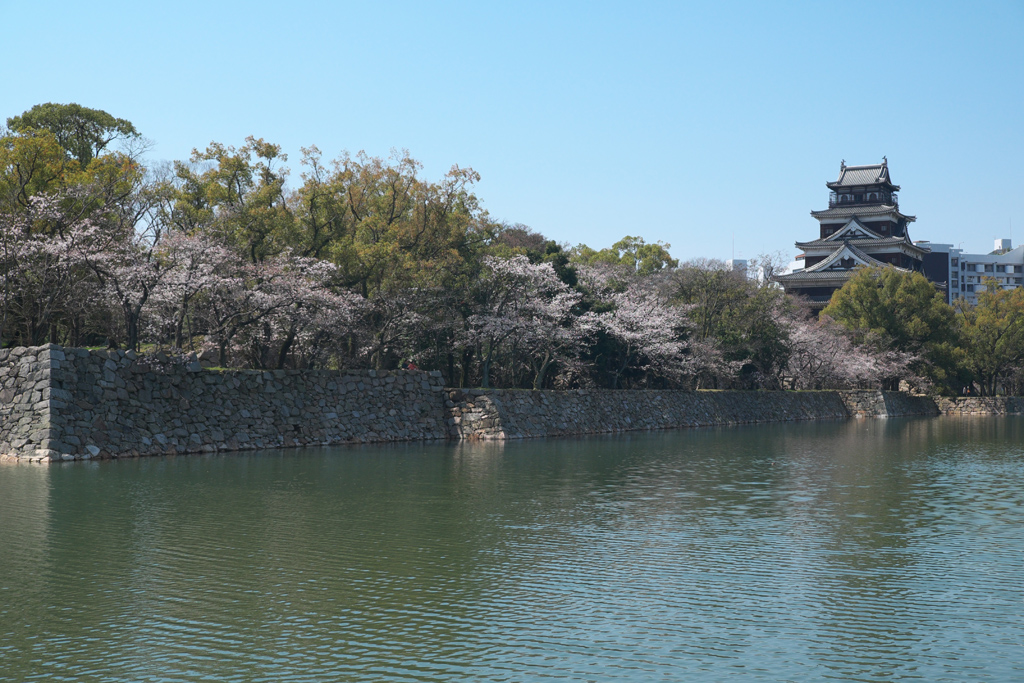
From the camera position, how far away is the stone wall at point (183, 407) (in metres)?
21.7

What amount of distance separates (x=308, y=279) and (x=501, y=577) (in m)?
19.4

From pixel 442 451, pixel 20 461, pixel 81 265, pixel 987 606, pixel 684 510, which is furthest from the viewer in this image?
pixel 442 451

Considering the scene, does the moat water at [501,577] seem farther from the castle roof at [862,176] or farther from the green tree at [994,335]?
the castle roof at [862,176]

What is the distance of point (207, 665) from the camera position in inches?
285

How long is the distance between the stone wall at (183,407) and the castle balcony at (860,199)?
5948cm

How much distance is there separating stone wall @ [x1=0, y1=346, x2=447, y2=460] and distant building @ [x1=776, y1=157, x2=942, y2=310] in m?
50.7

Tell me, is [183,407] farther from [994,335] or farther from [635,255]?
[994,335]

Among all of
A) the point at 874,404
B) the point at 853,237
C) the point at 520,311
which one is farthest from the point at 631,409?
the point at 853,237

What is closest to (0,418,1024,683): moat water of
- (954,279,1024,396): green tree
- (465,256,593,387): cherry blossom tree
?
(465,256,593,387): cherry blossom tree

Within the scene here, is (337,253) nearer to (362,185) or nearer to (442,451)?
(362,185)

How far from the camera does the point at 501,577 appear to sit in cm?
1034

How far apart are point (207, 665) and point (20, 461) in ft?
54.8

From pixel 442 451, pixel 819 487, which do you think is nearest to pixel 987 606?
pixel 819 487

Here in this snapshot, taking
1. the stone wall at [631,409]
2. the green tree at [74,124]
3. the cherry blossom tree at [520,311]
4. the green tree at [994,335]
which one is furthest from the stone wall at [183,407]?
the green tree at [994,335]
